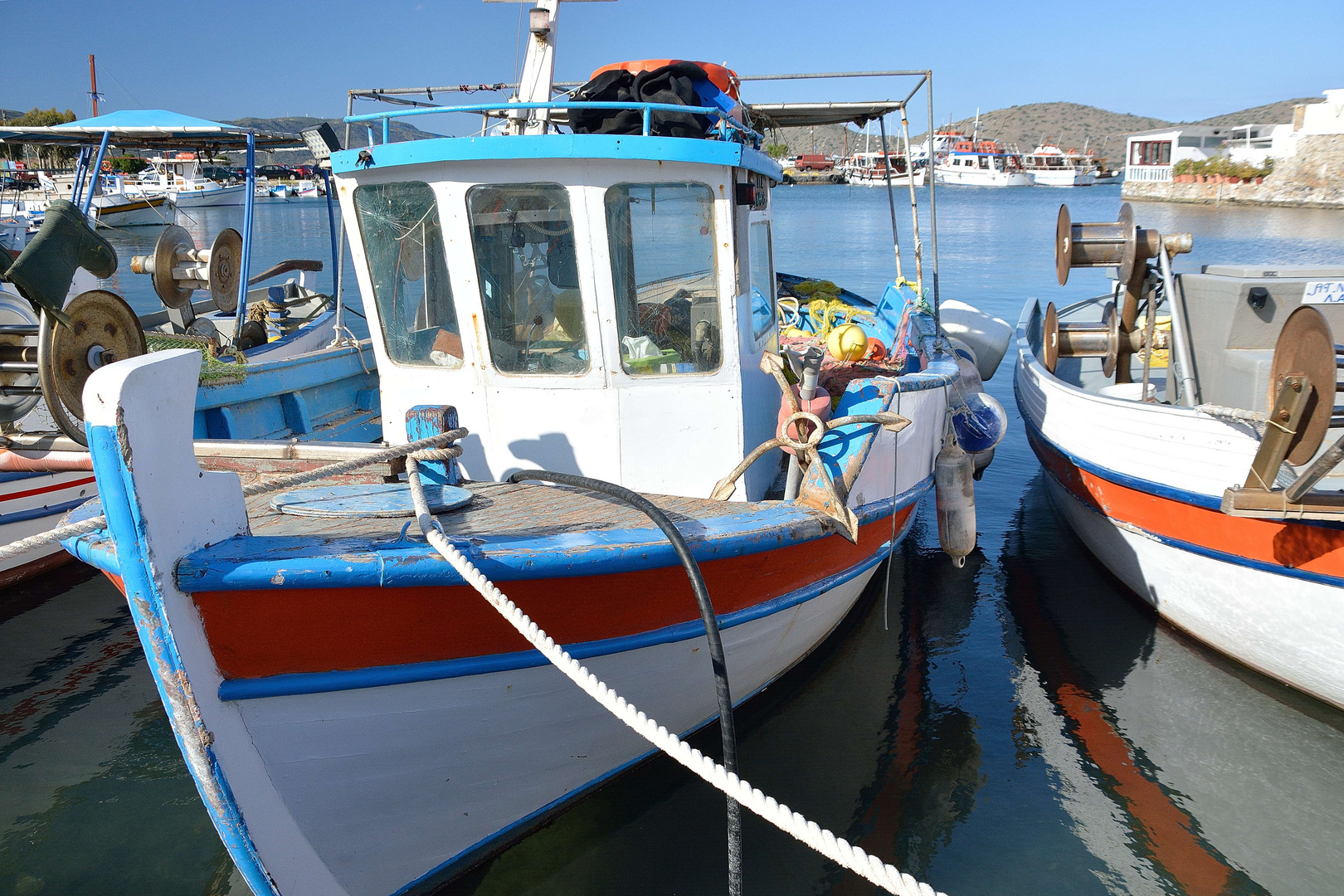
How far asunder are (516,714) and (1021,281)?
2261cm

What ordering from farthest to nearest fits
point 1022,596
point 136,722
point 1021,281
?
point 1021,281 < point 1022,596 < point 136,722

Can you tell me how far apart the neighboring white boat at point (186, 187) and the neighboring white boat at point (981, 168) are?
75.4m

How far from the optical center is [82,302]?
551 cm

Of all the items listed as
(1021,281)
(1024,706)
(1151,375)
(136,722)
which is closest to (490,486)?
(136,722)

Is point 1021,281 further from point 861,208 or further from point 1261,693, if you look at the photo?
point 861,208

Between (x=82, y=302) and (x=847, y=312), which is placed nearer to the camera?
(x=82, y=302)

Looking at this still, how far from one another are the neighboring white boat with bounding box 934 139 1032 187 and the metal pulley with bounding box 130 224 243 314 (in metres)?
98.3

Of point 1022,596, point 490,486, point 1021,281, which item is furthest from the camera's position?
point 1021,281

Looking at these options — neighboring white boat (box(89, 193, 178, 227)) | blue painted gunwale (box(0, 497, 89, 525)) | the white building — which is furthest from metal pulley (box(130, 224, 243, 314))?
the white building

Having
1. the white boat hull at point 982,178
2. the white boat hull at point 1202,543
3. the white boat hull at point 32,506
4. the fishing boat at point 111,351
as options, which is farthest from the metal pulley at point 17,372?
the white boat hull at point 982,178

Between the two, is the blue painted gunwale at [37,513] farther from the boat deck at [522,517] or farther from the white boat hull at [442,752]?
the white boat hull at [442,752]

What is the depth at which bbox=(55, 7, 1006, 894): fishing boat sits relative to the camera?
Result: 2.78 metres

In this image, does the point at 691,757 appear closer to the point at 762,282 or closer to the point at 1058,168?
the point at 762,282

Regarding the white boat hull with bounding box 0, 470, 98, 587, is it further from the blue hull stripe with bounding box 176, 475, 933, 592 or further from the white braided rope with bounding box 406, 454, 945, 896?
the white braided rope with bounding box 406, 454, 945, 896
